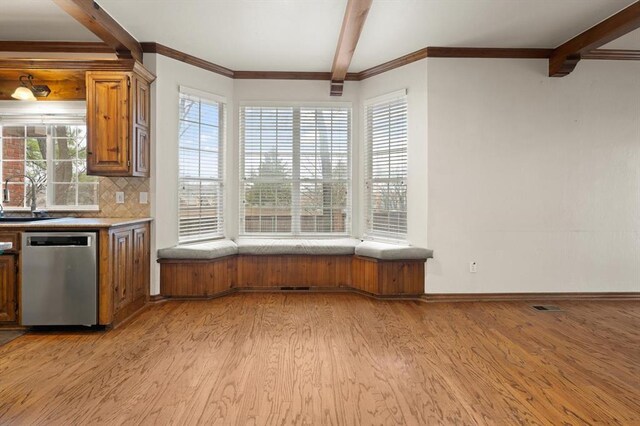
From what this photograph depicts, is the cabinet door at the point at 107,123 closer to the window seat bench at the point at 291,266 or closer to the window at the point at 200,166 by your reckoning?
the window at the point at 200,166

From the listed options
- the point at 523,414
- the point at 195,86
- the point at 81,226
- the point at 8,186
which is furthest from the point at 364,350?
the point at 8,186

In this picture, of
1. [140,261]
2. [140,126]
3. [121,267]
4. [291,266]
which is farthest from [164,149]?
[291,266]

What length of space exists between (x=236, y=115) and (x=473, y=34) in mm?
2795

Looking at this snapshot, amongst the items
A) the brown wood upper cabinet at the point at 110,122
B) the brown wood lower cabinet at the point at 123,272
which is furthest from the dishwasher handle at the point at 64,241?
the brown wood upper cabinet at the point at 110,122

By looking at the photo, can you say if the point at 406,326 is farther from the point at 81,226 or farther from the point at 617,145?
the point at 617,145

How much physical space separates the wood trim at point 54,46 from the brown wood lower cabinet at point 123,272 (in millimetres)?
1899

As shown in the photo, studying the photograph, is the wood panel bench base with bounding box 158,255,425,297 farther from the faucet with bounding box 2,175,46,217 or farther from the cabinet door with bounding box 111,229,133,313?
the faucet with bounding box 2,175,46,217

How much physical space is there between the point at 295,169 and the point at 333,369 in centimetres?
277

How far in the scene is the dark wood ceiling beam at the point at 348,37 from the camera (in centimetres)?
281

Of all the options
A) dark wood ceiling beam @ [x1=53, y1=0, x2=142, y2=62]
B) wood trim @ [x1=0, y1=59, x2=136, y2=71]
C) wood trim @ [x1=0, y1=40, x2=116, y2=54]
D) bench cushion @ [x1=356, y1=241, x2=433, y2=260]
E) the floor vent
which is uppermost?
wood trim @ [x1=0, y1=40, x2=116, y2=54]

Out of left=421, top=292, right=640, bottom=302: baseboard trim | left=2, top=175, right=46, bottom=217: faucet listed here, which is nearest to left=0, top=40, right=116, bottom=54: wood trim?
left=2, top=175, right=46, bottom=217: faucet

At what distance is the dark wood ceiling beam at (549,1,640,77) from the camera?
3113 mm

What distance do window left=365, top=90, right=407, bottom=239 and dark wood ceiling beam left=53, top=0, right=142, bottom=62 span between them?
2633 mm

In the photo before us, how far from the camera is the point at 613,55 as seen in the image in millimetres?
3977
